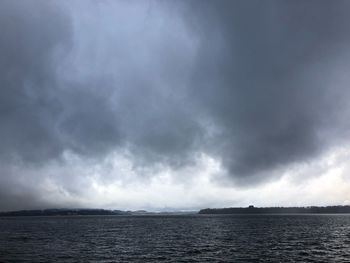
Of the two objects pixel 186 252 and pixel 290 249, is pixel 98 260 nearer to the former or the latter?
pixel 186 252

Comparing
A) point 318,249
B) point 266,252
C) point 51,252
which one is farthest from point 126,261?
point 318,249

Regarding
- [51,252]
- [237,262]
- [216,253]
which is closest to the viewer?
[237,262]

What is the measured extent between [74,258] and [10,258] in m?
12.4

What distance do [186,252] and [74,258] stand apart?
2241 centimetres

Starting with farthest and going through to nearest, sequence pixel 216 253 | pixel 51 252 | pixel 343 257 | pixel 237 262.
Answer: pixel 51 252 → pixel 216 253 → pixel 343 257 → pixel 237 262

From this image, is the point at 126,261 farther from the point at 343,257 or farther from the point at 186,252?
the point at 343,257

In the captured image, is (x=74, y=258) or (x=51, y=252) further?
(x=51, y=252)

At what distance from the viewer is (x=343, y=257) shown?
207 ft

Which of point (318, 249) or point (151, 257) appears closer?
point (151, 257)

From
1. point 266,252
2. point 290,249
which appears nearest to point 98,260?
point 266,252

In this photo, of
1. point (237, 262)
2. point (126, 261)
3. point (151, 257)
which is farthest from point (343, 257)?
point (126, 261)

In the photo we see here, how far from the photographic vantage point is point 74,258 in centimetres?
6456

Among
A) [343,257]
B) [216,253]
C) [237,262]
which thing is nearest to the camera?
[237,262]

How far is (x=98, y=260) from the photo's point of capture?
62.5 metres
